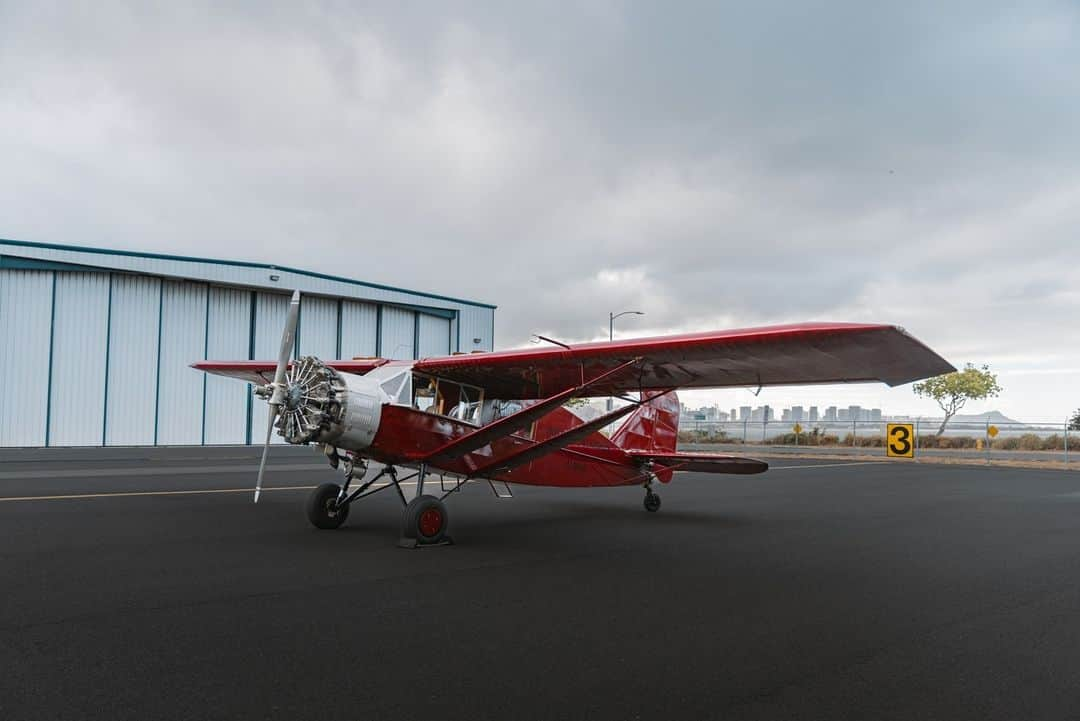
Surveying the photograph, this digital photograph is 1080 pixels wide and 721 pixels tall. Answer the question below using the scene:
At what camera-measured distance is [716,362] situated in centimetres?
815

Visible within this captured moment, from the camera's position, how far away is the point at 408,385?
29.2 ft

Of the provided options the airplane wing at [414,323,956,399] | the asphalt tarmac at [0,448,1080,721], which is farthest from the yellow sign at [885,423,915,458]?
the airplane wing at [414,323,956,399]

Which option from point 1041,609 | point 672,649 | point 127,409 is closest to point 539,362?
point 672,649

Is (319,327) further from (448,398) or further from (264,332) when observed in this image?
(448,398)

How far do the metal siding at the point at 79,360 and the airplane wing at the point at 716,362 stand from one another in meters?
27.1

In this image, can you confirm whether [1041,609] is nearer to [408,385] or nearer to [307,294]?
[408,385]

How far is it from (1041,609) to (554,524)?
5986 mm

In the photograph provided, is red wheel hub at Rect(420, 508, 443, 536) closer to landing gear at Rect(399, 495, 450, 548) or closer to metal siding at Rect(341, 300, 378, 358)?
landing gear at Rect(399, 495, 450, 548)

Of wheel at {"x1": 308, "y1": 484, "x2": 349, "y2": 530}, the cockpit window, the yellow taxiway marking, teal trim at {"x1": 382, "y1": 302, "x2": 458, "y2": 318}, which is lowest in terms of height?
the yellow taxiway marking

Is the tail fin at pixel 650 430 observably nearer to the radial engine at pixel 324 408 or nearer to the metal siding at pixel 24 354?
the radial engine at pixel 324 408

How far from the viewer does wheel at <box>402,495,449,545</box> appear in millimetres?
8008

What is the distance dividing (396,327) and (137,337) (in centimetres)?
1290

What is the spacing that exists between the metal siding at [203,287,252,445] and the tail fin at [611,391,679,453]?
26310 millimetres

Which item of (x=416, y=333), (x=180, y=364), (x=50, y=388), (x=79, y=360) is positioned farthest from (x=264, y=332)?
(x=50, y=388)
